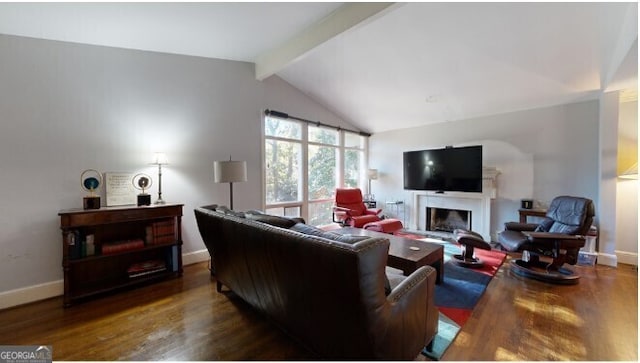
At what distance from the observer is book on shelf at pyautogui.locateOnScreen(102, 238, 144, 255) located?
2666 millimetres

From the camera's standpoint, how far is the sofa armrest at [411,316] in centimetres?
139

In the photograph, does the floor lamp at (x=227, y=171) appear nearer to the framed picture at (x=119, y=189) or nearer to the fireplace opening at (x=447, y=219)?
the framed picture at (x=119, y=189)

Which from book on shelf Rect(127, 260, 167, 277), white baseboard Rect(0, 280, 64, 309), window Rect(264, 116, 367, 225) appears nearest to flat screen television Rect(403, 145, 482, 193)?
window Rect(264, 116, 367, 225)

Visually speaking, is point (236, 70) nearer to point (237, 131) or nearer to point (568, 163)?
point (237, 131)

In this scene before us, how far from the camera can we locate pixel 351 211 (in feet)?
15.9

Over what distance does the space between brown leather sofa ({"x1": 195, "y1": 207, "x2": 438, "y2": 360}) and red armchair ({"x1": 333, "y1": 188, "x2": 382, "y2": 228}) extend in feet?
9.18

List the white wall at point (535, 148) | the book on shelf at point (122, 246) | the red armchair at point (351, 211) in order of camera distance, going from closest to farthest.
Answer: the book on shelf at point (122, 246)
the white wall at point (535, 148)
the red armchair at point (351, 211)

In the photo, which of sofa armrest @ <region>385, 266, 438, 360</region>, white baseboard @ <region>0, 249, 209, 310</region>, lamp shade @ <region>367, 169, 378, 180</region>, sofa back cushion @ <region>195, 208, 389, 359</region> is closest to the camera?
sofa back cushion @ <region>195, 208, 389, 359</region>

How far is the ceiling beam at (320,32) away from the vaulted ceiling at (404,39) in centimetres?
1

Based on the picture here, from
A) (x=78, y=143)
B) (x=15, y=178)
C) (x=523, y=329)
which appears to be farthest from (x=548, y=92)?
(x=15, y=178)

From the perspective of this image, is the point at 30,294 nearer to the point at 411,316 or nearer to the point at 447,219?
the point at 411,316

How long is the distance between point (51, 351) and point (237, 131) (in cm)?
302

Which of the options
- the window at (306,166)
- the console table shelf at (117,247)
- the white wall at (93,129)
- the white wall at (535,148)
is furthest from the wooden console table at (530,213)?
the console table shelf at (117,247)

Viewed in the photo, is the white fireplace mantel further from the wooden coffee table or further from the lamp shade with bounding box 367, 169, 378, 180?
the wooden coffee table
